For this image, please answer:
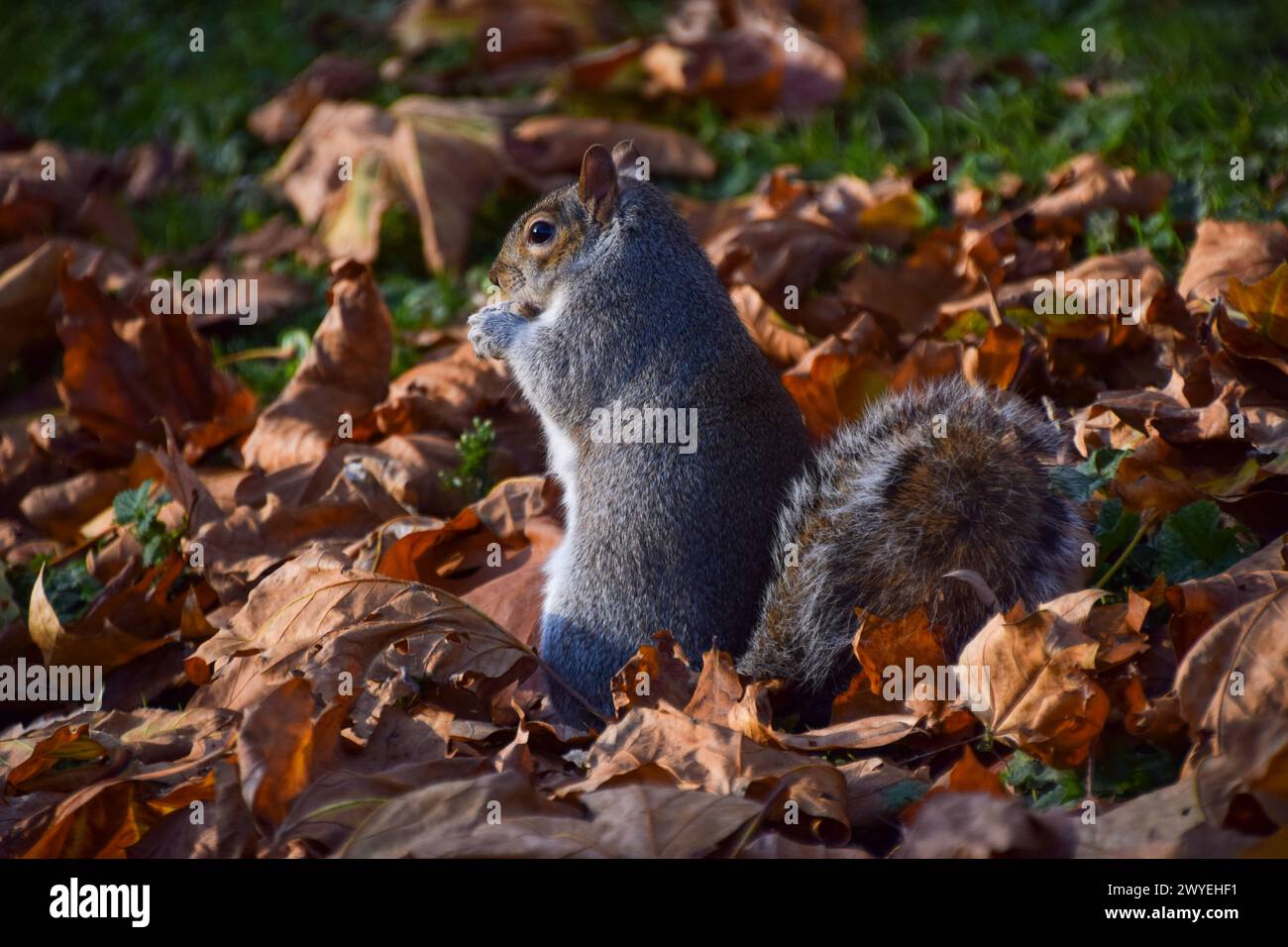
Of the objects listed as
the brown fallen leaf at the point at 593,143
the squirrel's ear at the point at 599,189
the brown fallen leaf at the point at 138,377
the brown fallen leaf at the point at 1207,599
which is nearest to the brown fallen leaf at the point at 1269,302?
the brown fallen leaf at the point at 1207,599

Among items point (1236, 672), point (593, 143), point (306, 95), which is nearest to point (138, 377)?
point (593, 143)

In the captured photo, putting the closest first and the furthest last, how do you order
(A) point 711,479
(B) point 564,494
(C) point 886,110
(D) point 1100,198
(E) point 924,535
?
(E) point 924,535 → (A) point 711,479 → (B) point 564,494 → (D) point 1100,198 → (C) point 886,110

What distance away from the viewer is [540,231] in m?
2.86

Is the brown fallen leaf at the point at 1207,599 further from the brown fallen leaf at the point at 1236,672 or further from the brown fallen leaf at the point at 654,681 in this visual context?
the brown fallen leaf at the point at 654,681

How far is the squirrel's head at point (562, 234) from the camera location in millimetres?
2768

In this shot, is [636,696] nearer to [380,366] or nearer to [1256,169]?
[380,366]

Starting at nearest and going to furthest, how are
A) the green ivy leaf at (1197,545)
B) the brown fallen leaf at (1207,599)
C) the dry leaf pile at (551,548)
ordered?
the dry leaf pile at (551,548), the brown fallen leaf at (1207,599), the green ivy leaf at (1197,545)

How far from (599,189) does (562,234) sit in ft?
0.42

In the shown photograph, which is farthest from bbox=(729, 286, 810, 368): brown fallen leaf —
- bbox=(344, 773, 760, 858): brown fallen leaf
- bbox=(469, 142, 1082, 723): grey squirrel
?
bbox=(344, 773, 760, 858): brown fallen leaf

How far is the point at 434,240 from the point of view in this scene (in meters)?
4.14

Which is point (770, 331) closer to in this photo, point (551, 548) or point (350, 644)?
point (551, 548)

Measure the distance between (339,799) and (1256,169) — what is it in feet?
9.67

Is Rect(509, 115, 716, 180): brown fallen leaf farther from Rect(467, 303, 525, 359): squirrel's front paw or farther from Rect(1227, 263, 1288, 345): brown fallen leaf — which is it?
Rect(1227, 263, 1288, 345): brown fallen leaf
